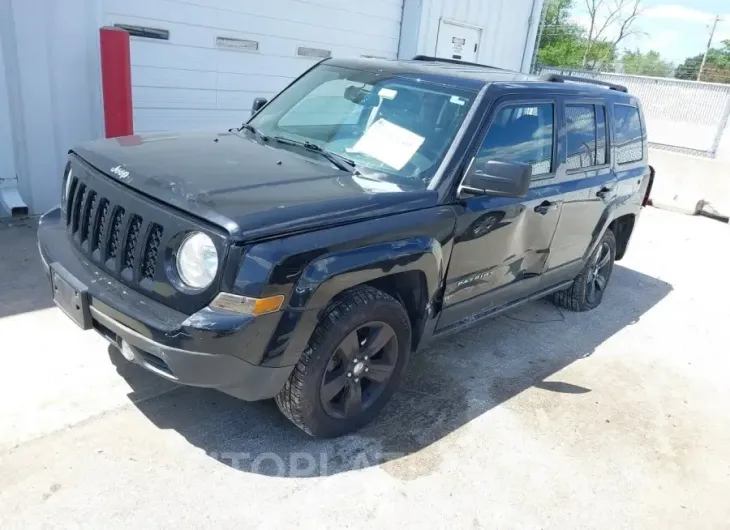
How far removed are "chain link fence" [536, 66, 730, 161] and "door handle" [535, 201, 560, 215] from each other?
924cm

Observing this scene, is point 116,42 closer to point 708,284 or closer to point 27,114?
point 27,114

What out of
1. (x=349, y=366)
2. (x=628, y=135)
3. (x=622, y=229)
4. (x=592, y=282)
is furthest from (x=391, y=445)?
(x=622, y=229)

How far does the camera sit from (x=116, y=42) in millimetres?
5547

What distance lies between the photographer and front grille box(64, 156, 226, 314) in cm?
264

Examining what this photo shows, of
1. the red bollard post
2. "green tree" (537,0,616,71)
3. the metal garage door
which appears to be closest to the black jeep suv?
the red bollard post

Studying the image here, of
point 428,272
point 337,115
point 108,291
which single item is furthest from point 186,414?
point 337,115

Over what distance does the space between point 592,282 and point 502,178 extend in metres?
2.83

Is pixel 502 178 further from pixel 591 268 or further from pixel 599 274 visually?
pixel 599 274

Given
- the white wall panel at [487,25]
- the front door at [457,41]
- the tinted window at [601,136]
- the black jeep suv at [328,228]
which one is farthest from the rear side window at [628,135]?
the front door at [457,41]

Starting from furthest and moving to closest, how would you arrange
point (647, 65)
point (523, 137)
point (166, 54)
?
point (647, 65) < point (166, 54) < point (523, 137)

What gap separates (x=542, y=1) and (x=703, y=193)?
496 centimetres

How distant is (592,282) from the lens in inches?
221

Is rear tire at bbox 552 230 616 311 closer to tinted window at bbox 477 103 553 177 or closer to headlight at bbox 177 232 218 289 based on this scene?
tinted window at bbox 477 103 553 177

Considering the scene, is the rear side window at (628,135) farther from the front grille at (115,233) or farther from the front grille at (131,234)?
the front grille at (115,233)
